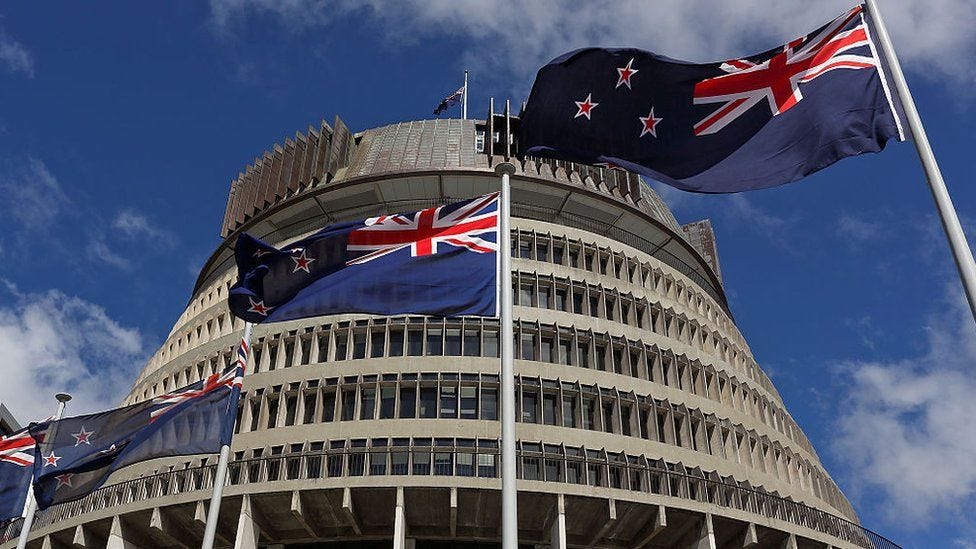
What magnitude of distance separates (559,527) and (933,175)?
25.4 meters

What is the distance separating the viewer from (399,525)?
1346 inches

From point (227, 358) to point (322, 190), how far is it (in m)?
12.4

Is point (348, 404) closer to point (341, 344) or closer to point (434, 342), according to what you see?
point (341, 344)

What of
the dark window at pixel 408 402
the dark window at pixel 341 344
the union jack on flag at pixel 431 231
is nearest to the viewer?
the union jack on flag at pixel 431 231

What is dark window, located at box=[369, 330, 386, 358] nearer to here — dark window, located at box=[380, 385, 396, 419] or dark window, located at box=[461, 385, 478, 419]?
dark window, located at box=[380, 385, 396, 419]

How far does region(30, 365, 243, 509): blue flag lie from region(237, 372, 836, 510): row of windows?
13.7 m

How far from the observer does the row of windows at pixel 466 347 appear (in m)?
42.4

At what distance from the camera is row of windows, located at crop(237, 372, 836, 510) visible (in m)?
39.9

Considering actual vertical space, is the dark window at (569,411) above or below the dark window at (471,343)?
below

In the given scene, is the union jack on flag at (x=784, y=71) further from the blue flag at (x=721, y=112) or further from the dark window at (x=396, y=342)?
the dark window at (x=396, y=342)

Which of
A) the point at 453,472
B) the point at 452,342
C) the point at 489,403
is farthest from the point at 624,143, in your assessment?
the point at 452,342

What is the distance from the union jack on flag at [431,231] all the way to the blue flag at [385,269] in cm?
2

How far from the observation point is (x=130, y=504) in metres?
38.6

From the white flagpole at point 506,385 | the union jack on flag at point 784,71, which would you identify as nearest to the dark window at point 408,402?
Result: the white flagpole at point 506,385
